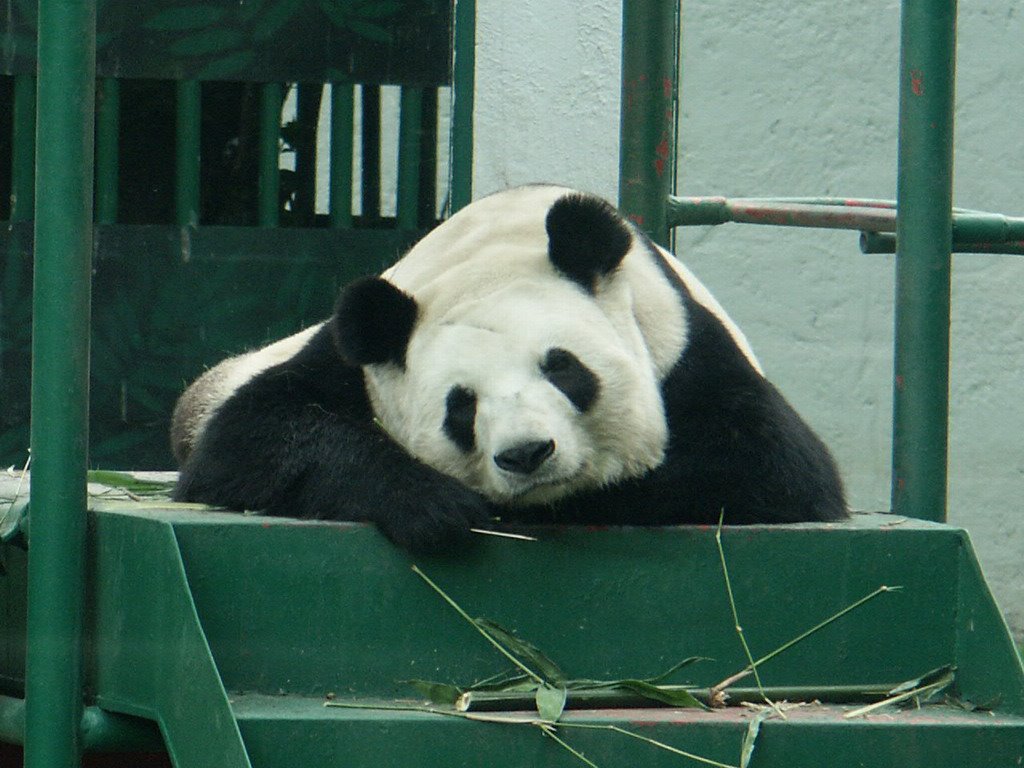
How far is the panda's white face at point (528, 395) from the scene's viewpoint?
321cm

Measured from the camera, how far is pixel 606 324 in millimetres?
3496

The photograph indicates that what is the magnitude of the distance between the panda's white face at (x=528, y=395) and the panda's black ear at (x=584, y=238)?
4 cm

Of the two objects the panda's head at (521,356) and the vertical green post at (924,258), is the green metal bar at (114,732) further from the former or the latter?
the vertical green post at (924,258)

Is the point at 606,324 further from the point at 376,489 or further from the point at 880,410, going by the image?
the point at 880,410

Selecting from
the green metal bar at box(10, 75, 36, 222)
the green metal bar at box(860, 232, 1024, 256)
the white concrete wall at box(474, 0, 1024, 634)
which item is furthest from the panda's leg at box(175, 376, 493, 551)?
the white concrete wall at box(474, 0, 1024, 634)

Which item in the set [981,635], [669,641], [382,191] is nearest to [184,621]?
[669,641]

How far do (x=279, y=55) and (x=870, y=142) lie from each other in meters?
2.69

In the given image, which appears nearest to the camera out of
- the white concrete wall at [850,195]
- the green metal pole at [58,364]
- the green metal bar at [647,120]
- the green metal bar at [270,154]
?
the green metal pole at [58,364]

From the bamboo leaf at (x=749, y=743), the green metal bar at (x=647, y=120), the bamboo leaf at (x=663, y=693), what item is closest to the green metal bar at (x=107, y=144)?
the green metal bar at (x=647, y=120)

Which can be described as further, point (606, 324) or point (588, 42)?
point (588, 42)

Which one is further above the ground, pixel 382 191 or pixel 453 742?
pixel 382 191

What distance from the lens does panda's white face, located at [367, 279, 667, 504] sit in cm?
321

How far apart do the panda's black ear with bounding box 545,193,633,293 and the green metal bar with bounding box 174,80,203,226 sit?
10.6 feet

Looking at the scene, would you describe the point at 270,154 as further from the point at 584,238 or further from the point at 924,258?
the point at 924,258
